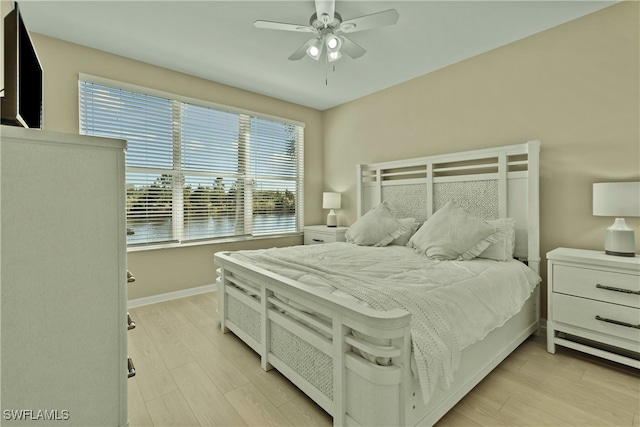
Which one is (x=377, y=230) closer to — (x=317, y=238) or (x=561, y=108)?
(x=317, y=238)

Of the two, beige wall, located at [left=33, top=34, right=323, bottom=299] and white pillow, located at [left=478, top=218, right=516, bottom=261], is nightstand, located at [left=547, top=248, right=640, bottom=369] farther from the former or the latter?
beige wall, located at [left=33, top=34, right=323, bottom=299]

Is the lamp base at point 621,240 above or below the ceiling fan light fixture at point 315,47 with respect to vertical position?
below

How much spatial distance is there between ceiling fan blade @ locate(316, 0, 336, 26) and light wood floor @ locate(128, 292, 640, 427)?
8.46 feet

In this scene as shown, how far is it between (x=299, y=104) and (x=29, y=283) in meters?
4.30

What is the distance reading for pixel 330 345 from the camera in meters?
1.50

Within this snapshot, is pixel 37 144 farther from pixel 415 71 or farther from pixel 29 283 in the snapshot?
pixel 415 71

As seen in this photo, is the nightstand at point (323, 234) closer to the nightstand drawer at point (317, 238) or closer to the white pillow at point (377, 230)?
the nightstand drawer at point (317, 238)

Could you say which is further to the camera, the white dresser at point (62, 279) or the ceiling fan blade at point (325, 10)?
the ceiling fan blade at point (325, 10)

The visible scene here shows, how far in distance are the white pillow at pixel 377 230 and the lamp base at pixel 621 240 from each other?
5.34ft

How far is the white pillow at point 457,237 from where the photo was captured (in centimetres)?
247

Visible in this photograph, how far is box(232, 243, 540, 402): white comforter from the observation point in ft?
4.41

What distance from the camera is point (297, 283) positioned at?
5.70ft

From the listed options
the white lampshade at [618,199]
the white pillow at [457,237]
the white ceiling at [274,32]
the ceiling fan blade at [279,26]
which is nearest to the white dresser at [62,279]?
the ceiling fan blade at [279,26]

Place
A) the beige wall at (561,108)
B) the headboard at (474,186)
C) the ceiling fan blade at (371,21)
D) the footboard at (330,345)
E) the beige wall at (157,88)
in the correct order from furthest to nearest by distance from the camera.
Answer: the beige wall at (157,88) < the headboard at (474,186) < the beige wall at (561,108) < the ceiling fan blade at (371,21) < the footboard at (330,345)
